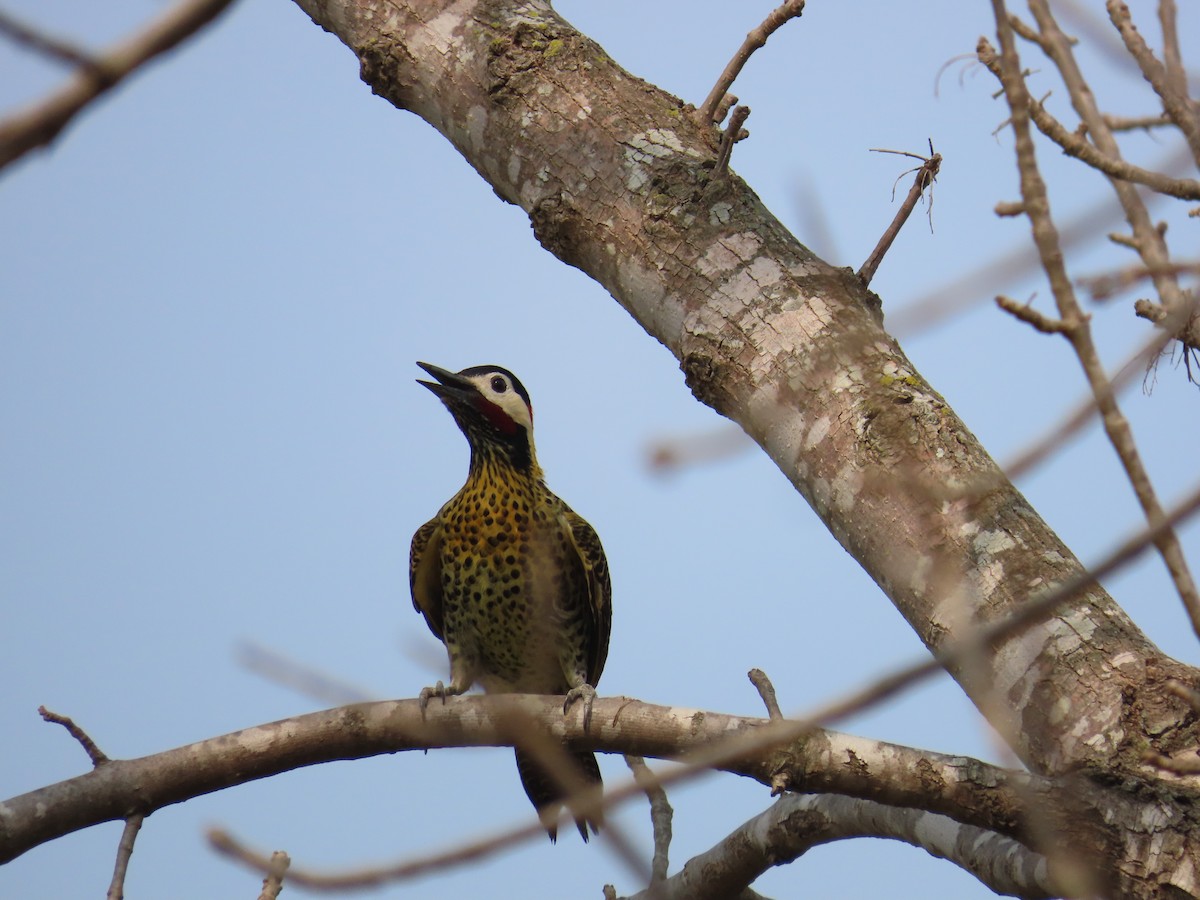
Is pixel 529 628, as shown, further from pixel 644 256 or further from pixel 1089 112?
pixel 1089 112

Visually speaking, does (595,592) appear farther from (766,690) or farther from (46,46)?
(46,46)

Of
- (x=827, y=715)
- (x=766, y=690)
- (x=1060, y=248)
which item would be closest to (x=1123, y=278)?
(x=1060, y=248)

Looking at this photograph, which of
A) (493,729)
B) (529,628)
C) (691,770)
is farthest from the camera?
(529,628)

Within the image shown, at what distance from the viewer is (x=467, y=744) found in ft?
11.3

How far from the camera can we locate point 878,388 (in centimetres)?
284

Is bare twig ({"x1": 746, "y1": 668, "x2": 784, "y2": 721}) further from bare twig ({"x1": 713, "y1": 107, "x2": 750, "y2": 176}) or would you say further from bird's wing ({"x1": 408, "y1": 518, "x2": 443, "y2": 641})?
bird's wing ({"x1": 408, "y1": 518, "x2": 443, "y2": 641})

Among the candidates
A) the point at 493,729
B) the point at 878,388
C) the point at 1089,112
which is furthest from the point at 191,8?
the point at 493,729

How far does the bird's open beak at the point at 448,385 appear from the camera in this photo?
6.65 meters

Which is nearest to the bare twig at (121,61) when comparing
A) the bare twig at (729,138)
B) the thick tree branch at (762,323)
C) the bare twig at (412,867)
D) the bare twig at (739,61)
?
the bare twig at (412,867)

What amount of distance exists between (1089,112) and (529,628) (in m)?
4.63

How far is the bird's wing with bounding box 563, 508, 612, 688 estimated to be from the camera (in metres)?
6.27

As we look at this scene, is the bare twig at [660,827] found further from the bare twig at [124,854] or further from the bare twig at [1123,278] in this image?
the bare twig at [1123,278]

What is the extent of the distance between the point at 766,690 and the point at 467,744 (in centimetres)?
87

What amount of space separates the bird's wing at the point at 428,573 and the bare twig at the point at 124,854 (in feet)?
10.6
